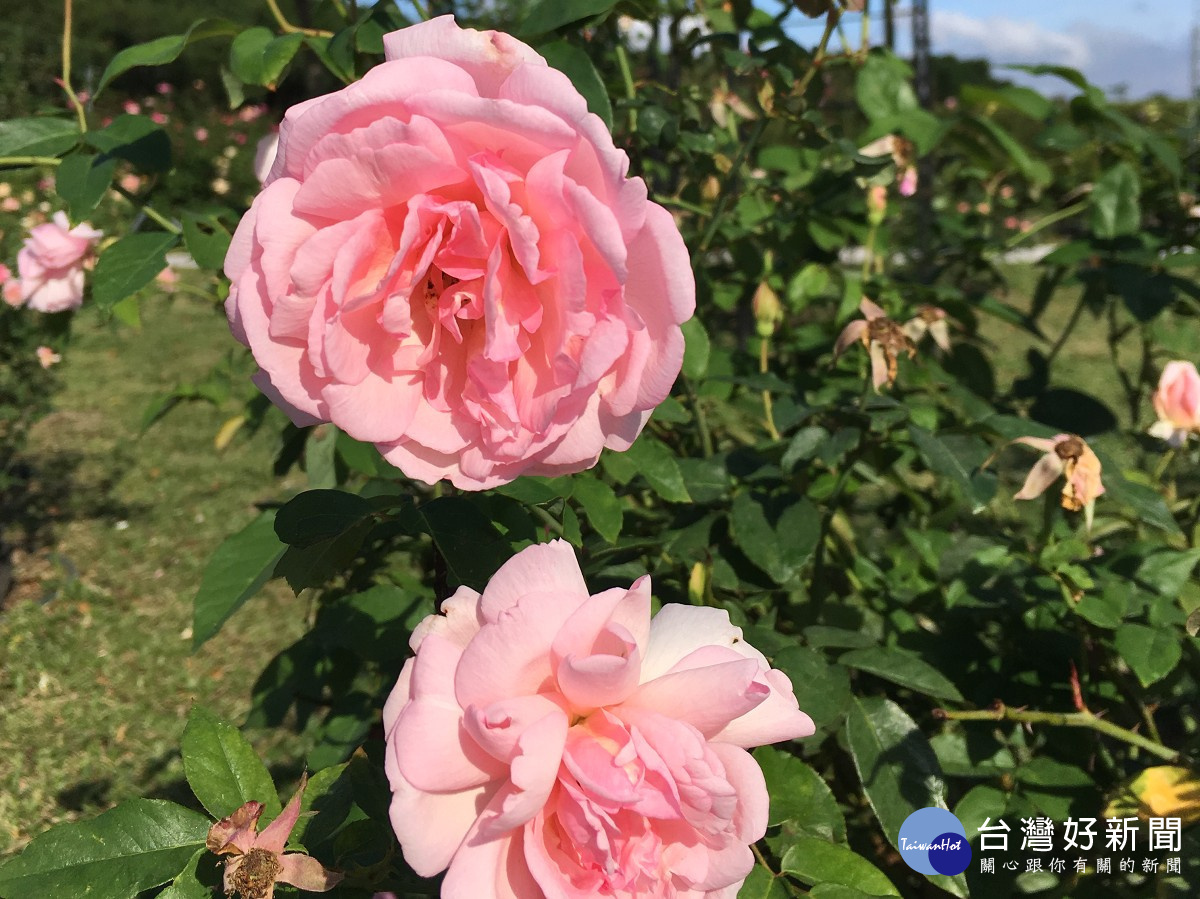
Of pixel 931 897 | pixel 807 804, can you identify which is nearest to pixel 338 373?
pixel 807 804

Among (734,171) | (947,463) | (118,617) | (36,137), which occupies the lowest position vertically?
(118,617)

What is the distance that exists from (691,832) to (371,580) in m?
0.82

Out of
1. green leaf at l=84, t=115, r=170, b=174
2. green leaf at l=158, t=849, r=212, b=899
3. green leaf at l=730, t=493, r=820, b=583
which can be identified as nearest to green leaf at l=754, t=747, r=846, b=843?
green leaf at l=730, t=493, r=820, b=583

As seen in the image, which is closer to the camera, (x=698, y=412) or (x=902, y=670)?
(x=902, y=670)

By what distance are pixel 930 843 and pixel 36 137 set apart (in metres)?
1.13

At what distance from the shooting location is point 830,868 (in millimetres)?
745

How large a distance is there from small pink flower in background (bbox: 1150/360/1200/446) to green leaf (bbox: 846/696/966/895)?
0.80 metres

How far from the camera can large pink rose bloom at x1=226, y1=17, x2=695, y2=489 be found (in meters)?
0.50

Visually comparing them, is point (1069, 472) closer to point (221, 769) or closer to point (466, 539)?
point (466, 539)

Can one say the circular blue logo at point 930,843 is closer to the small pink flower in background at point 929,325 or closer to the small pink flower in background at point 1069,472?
the small pink flower in background at point 1069,472

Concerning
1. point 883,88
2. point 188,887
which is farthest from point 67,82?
point 883,88

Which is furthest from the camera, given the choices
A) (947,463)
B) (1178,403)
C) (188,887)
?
(1178,403)

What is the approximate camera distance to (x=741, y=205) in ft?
4.98

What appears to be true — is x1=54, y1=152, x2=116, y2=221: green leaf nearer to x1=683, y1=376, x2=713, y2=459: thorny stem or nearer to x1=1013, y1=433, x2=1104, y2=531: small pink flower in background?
x1=683, y1=376, x2=713, y2=459: thorny stem
